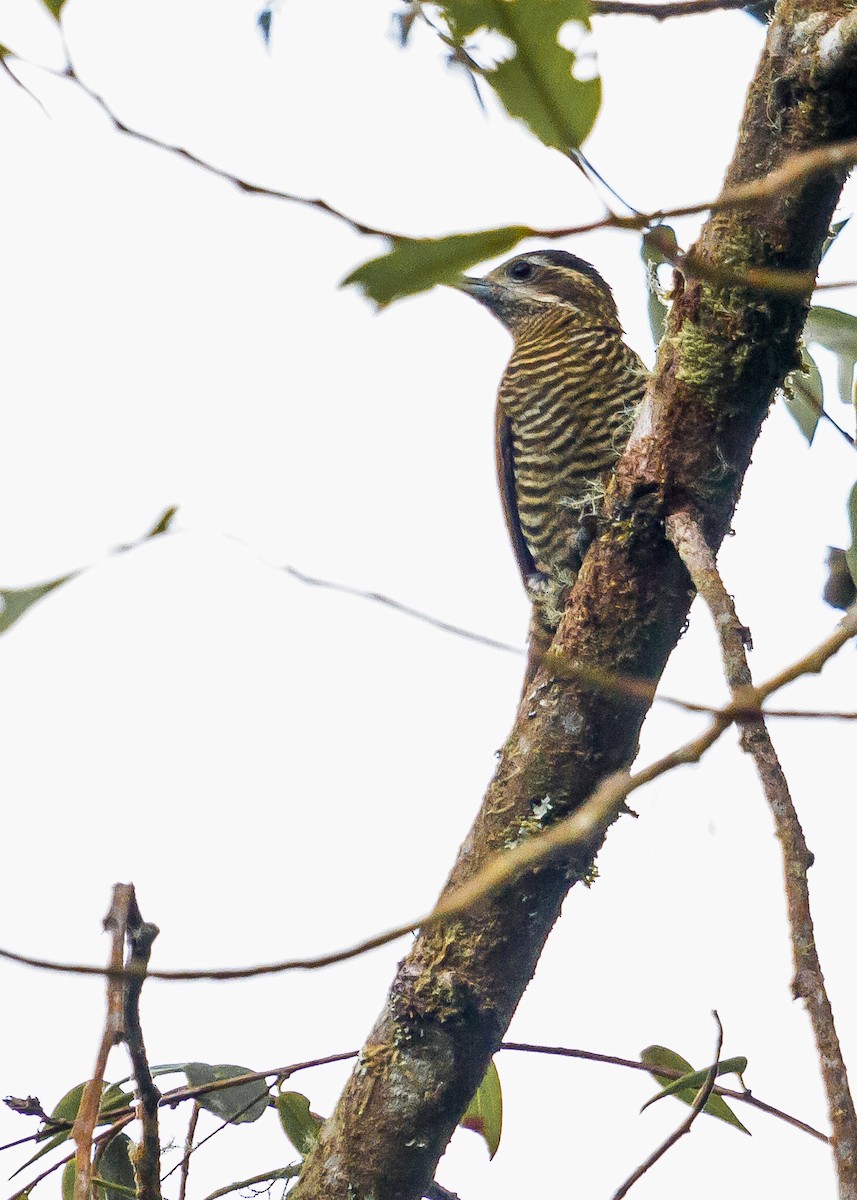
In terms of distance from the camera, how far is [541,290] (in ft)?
14.3

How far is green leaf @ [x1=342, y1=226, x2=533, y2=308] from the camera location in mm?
815

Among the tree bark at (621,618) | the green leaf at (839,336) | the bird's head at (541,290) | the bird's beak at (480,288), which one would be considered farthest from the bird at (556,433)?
the tree bark at (621,618)

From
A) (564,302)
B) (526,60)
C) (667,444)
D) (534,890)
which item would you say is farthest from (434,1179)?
(564,302)

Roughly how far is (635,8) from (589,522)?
77cm

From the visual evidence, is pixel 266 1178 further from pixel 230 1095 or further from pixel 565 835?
pixel 565 835

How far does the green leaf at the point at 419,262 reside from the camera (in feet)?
2.68

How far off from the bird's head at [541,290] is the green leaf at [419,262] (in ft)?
11.1

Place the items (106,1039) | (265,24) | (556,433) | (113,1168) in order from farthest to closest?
(556,433) → (265,24) → (113,1168) → (106,1039)

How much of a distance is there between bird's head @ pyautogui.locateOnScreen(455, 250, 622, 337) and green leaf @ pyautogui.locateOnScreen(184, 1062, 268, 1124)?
2.55 meters

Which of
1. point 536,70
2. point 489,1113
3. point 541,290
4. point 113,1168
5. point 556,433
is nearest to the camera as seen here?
point 536,70

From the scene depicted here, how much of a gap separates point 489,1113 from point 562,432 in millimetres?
1766

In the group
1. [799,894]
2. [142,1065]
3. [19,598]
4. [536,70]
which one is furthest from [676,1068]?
[536,70]

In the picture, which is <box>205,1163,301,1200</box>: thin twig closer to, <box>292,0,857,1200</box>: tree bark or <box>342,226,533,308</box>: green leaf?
<box>292,0,857,1200</box>: tree bark

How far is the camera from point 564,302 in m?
4.23
